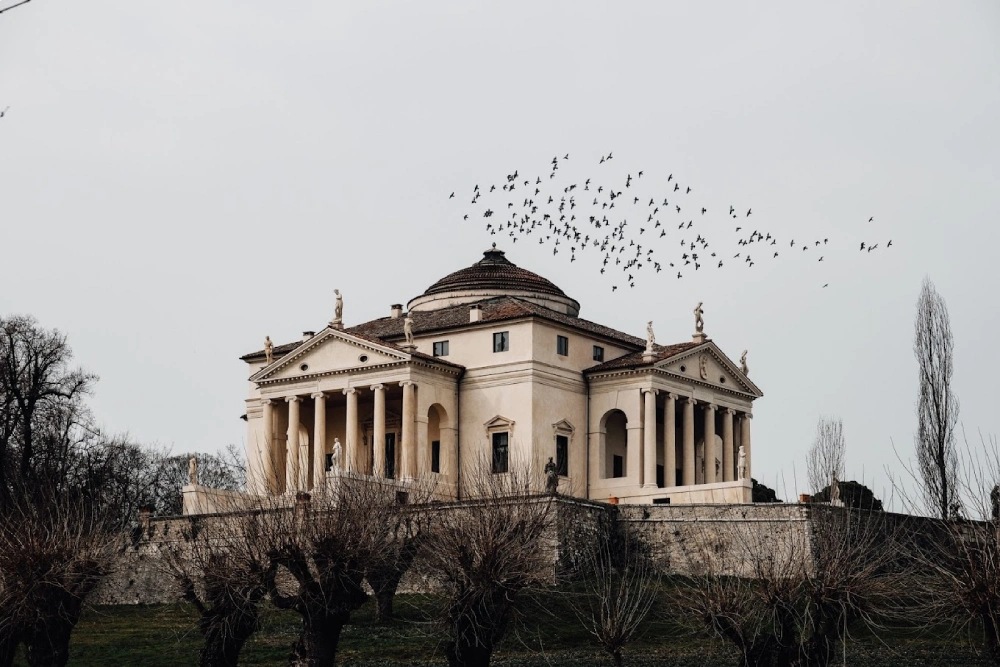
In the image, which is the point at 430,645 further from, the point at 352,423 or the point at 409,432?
the point at 352,423

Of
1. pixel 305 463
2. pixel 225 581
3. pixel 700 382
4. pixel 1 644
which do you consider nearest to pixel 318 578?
pixel 225 581

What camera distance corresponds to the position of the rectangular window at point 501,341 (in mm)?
79438

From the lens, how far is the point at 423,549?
5362 centimetres

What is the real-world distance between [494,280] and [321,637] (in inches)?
1493

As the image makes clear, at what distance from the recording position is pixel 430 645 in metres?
55.8

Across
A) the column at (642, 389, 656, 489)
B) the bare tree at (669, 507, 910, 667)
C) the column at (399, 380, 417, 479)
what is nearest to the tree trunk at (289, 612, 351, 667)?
the bare tree at (669, 507, 910, 667)

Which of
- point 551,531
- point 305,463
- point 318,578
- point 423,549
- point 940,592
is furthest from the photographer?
point 305,463

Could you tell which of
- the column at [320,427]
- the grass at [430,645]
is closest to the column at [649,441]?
the column at [320,427]

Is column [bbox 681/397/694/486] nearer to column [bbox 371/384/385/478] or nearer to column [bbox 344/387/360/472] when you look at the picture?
column [bbox 371/384/385/478]

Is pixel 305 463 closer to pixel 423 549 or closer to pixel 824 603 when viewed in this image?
pixel 423 549

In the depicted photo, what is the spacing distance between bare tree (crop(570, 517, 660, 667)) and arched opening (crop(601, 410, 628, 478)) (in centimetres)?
1105

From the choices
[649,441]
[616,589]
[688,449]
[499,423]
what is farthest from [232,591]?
[688,449]

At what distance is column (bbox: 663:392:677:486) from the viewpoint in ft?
258

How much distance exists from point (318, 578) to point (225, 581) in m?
2.89
